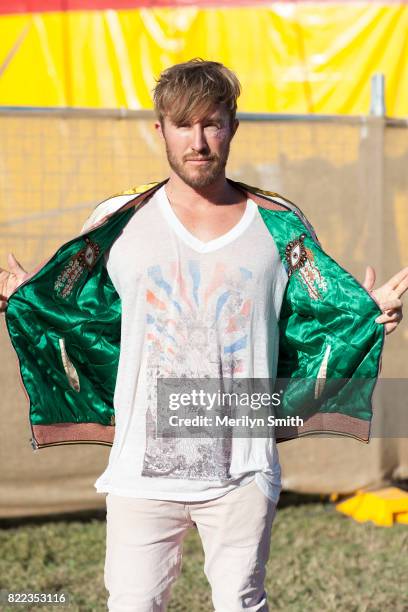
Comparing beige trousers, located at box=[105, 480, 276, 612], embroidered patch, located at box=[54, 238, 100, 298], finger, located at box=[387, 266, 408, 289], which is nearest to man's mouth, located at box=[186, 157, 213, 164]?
embroidered patch, located at box=[54, 238, 100, 298]

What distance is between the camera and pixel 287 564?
534cm

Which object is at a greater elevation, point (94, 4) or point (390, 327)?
point (94, 4)

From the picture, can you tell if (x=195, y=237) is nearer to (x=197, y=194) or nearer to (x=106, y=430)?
(x=197, y=194)

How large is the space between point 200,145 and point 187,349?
65 cm

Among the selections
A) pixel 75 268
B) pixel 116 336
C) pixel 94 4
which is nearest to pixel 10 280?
pixel 75 268

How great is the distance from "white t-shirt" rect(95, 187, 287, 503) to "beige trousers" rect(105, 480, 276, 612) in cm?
5

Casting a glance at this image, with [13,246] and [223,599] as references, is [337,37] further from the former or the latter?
[223,599]

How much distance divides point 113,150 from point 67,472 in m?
2.06

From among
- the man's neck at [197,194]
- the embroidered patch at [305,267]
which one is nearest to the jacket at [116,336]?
the embroidered patch at [305,267]

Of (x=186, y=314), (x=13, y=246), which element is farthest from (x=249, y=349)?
(x=13, y=246)

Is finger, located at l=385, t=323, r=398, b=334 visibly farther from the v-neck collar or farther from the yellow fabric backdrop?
the yellow fabric backdrop

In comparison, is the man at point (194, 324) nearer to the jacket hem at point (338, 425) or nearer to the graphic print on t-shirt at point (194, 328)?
the graphic print on t-shirt at point (194, 328)

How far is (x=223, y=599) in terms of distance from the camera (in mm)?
3090

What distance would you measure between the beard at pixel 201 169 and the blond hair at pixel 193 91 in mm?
122
